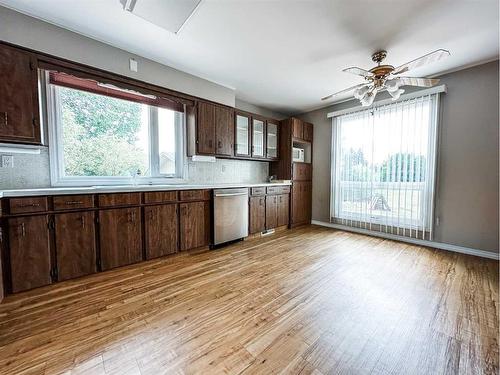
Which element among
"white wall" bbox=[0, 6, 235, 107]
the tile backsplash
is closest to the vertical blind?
the tile backsplash

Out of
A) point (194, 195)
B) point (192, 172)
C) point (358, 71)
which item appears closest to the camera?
point (358, 71)

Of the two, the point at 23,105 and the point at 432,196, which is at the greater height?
the point at 23,105

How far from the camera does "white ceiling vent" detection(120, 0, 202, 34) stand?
168 centimetres

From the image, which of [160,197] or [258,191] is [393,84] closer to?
[258,191]

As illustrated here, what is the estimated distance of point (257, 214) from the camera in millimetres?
3598

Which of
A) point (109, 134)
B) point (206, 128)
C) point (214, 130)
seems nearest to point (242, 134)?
point (214, 130)

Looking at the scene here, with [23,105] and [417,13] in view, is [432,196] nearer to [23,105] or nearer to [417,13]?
[417,13]

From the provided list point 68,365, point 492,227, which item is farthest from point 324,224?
point 68,365

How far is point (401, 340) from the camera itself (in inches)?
52.3

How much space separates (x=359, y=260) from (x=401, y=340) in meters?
1.33

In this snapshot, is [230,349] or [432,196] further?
[432,196]

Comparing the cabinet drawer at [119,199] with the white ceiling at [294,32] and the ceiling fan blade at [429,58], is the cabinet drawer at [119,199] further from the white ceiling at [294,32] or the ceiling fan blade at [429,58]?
the ceiling fan blade at [429,58]

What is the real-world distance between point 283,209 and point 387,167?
188cm

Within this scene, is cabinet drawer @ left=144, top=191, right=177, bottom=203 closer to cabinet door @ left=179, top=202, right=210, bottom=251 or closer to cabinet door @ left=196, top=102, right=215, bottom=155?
cabinet door @ left=179, top=202, right=210, bottom=251
